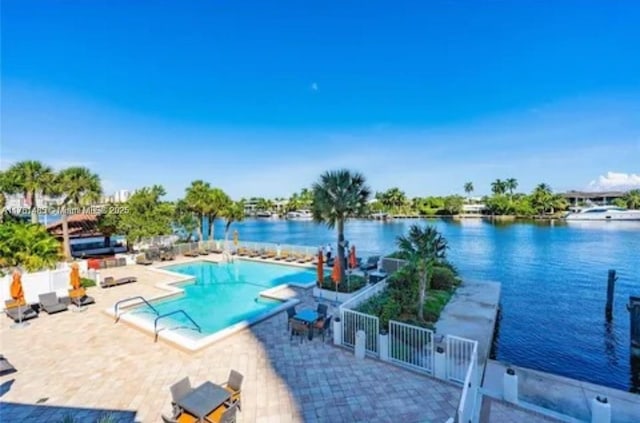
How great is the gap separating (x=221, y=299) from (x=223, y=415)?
9756 millimetres

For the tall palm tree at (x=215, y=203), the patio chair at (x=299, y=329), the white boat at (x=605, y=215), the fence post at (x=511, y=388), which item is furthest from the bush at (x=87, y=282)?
the white boat at (x=605, y=215)

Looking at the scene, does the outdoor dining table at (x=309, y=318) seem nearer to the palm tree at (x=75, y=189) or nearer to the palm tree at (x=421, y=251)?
the palm tree at (x=421, y=251)

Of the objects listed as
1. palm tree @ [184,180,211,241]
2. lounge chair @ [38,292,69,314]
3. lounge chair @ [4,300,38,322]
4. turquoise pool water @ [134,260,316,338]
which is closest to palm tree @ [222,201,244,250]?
palm tree @ [184,180,211,241]

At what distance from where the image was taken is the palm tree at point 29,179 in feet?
60.5

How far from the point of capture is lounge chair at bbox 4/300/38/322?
9.96 meters

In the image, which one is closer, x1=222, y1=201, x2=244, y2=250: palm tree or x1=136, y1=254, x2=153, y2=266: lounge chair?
x1=136, y1=254, x2=153, y2=266: lounge chair

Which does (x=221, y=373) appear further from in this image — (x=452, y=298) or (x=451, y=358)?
(x=452, y=298)

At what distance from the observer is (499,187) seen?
83.6m

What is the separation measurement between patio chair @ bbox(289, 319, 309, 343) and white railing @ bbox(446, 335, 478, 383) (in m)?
3.66

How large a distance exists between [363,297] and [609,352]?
8776 millimetres

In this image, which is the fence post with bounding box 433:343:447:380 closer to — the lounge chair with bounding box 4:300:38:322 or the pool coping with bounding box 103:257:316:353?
the pool coping with bounding box 103:257:316:353

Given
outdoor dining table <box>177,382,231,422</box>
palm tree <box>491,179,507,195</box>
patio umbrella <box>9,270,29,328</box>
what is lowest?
outdoor dining table <box>177,382,231,422</box>

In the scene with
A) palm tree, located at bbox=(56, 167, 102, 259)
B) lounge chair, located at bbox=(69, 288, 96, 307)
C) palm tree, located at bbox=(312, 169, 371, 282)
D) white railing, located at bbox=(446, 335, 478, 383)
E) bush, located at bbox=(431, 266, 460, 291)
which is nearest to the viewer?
white railing, located at bbox=(446, 335, 478, 383)

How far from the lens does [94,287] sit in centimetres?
1427
